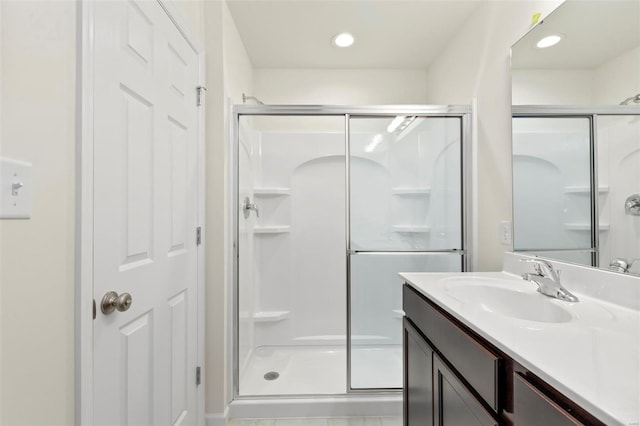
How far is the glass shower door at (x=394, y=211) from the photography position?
184 centimetres

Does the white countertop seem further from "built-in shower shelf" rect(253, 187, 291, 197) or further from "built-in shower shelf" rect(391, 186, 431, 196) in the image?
"built-in shower shelf" rect(253, 187, 291, 197)

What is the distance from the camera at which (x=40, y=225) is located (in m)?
0.66

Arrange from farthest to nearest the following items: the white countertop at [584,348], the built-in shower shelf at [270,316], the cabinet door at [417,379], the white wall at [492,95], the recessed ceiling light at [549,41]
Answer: the built-in shower shelf at [270,316] < the white wall at [492,95] < the recessed ceiling light at [549,41] < the cabinet door at [417,379] < the white countertop at [584,348]

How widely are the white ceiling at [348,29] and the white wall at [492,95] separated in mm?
223

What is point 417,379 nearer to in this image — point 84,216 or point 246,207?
point 84,216

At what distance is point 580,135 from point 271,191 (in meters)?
2.04

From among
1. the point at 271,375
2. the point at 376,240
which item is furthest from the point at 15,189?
the point at 271,375

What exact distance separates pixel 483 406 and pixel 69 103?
130 centimetres

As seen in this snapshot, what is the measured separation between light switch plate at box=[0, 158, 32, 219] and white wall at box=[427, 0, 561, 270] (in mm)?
1809

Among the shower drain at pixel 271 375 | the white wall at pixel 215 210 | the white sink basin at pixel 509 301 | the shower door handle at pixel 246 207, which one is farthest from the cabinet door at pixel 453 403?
the shower door handle at pixel 246 207

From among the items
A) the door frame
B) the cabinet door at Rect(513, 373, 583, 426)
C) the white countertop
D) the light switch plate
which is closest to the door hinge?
the door frame

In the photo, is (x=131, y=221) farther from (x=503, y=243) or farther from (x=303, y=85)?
(x=303, y=85)

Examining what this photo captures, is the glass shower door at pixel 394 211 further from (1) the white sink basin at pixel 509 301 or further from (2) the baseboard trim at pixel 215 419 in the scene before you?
(2) the baseboard trim at pixel 215 419

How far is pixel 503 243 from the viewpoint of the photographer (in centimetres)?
155
